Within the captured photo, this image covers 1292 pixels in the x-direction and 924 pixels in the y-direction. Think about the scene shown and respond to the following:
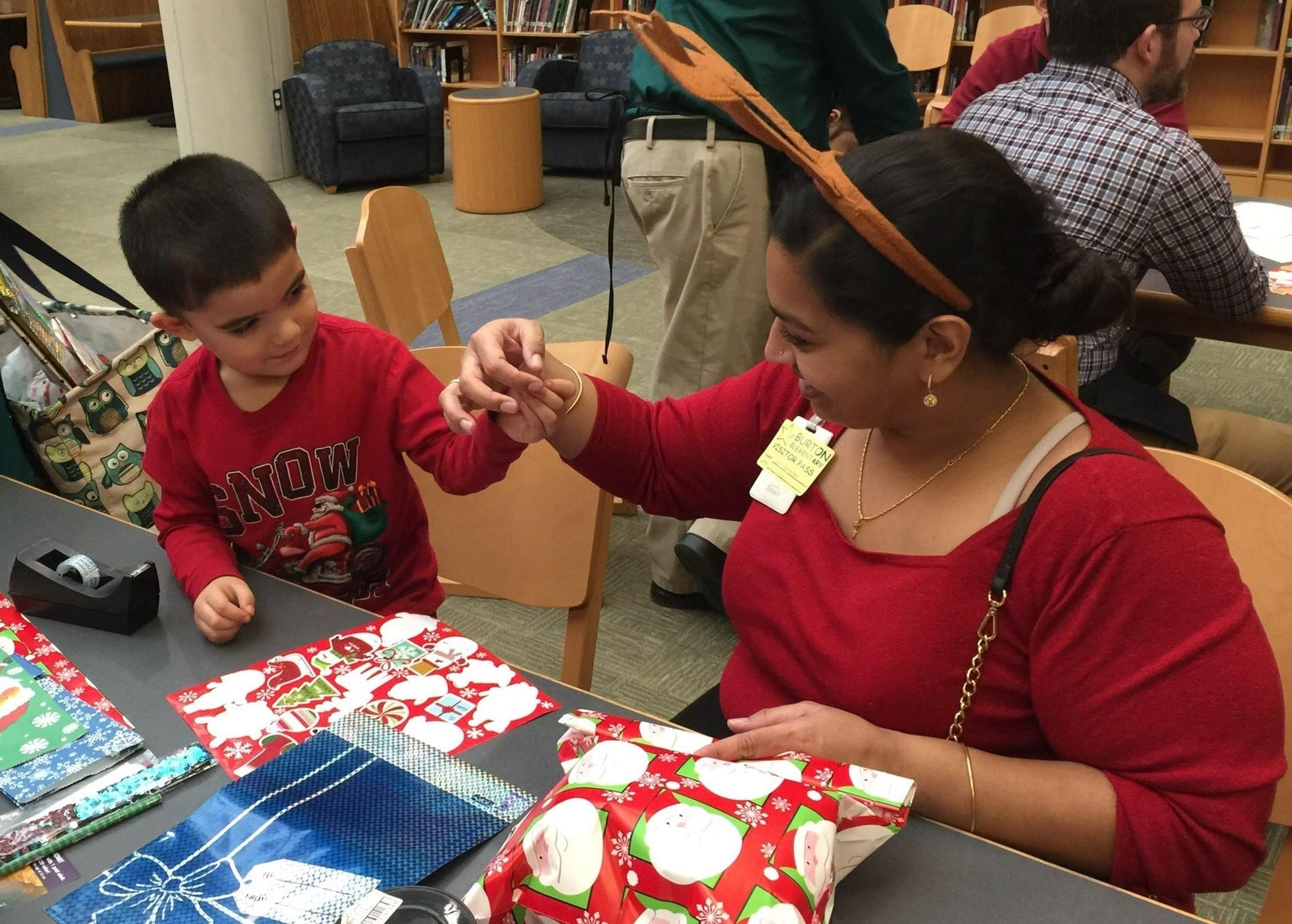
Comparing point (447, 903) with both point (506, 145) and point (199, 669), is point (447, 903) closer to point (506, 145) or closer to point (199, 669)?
point (199, 669)

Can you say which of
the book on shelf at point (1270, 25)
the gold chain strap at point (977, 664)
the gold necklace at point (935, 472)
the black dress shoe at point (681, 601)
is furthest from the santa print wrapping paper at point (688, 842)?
the book on shelf at point (1270, 25)

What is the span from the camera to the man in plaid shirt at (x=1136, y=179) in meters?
1.93

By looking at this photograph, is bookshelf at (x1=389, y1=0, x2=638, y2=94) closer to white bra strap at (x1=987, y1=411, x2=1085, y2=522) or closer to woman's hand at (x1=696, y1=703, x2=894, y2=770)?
white bra strap at (x1=987, y1=411, x2=1085, y2=522)

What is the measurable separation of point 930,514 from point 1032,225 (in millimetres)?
286

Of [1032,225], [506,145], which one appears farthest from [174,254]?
[506,145]

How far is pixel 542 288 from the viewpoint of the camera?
15.9 feet

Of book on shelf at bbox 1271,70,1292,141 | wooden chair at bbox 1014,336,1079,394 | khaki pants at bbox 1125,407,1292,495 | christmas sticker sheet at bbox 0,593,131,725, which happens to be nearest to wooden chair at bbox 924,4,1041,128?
book on shelf at bbox 1271,70,1292,141

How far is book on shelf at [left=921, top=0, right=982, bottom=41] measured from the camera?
20.3 feet

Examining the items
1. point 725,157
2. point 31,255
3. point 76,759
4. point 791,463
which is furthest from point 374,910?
point 725,157

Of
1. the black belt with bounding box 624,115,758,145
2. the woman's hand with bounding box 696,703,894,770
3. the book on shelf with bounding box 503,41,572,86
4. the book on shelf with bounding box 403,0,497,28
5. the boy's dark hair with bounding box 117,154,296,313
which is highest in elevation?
the boy's dark hair with bounding box 117,154,296,313

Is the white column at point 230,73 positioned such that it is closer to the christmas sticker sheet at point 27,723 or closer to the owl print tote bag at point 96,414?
the owl print tote bag at point 96,414

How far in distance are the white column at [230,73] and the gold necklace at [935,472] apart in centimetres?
605

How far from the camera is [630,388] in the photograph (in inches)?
146

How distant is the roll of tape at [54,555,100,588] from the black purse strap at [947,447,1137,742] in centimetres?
88
